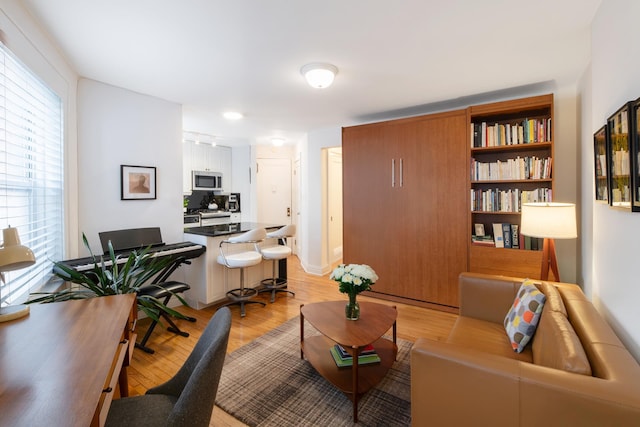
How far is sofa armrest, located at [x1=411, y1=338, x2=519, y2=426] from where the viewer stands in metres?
1.10

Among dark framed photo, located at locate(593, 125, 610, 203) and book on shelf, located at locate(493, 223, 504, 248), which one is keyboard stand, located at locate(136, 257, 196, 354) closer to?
dark framed photo, located at locate(593, 125, 610, 203)

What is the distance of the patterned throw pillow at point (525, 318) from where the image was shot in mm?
1718

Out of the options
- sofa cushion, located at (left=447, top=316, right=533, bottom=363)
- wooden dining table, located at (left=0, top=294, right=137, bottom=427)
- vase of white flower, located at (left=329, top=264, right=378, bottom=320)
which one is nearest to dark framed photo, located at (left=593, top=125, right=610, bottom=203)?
sofa cushion, located at (left=447, top=316, right=533, bottom=363)

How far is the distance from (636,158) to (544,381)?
0.94 metres

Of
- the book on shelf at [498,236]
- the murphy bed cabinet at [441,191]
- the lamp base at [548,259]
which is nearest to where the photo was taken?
the lamp base at [548,259]

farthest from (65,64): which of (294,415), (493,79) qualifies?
(493,79)

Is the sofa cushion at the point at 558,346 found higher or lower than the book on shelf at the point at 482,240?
lower

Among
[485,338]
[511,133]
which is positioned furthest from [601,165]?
[511,133]

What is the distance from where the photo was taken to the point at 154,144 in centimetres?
332

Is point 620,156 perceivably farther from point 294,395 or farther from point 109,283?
point 109,283

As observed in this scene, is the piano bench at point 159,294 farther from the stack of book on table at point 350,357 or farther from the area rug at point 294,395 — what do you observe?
the stack of book on table at point 350,357

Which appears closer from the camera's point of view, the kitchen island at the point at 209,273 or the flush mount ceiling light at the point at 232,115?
the kitchen island at the point at 209,273

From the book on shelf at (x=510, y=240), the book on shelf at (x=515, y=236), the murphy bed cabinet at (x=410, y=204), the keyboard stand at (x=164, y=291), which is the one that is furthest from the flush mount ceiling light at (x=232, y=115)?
the book on shelf at (x=515, y=236)

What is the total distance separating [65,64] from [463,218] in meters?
4.00
